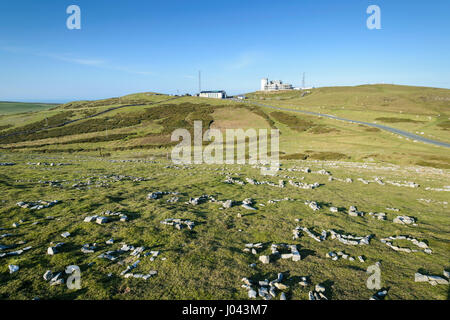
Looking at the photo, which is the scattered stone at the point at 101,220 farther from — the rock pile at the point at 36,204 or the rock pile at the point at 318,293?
the rock pile at the point at 318,293

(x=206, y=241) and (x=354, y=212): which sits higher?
(x=206, y=241)

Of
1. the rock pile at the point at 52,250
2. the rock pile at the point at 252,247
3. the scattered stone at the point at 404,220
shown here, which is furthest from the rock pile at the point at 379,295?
the rock pile at the point at 52,250

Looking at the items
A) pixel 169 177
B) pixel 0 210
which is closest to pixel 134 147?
pixel 169 177

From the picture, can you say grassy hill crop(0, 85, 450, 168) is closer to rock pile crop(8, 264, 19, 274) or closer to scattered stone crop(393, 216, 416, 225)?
scattered stone crop(393, 216, 416, 225)

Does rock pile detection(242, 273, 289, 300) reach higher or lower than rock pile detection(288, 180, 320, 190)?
lower

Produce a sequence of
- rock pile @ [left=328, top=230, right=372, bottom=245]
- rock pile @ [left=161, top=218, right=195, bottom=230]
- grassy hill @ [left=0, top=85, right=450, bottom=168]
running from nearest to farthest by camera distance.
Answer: rock pile @ [left=328, top=230, right=372, bottom=245] < rock pile @ [left=161, top=218, right=195, bottom=230] < grassy hill @ [left=0, top=85, right=450, bottom=168]

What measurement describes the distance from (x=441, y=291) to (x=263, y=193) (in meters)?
13.4

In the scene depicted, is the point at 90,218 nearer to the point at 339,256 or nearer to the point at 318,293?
the point at 318,293

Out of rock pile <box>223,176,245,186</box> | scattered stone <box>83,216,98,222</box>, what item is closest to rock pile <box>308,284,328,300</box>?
scattered stone <box>83,216,98,222</box>

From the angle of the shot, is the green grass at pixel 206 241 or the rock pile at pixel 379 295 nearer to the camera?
the rock pile at pixel 379 295

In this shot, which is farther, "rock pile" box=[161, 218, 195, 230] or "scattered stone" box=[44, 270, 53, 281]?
"rock pile" box=[161, 218, 195, 230]

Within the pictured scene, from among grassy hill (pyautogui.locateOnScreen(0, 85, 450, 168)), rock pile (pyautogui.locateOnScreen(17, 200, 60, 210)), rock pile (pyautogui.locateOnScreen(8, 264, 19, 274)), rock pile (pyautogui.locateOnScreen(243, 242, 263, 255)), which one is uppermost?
grassy hill (pyautogui.locateOnScreen(0, 85, 450, 168))

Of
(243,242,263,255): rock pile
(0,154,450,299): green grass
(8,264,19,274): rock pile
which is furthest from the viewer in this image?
(243,242,263,255): rock pile

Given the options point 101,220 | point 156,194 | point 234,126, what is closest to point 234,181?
point 156,194
